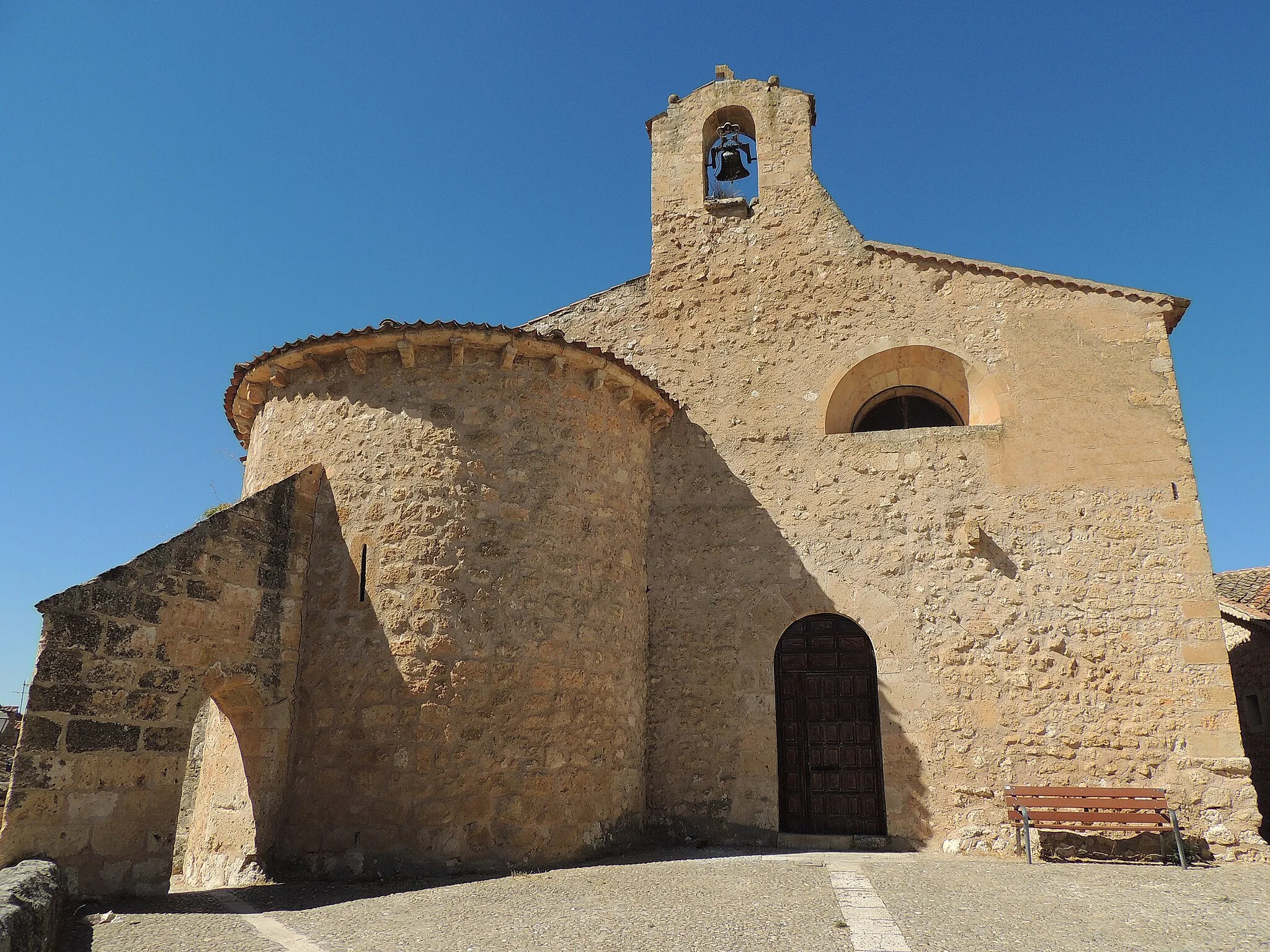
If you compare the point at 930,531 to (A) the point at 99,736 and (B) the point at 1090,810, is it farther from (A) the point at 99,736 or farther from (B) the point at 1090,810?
(A) the point at 99,736

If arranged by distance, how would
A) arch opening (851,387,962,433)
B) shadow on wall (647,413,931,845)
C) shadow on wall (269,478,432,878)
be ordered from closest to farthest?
shadow on wall (269,478,432,878) → shadow on wall (647,413,931,845) → arch opening (851,387,962,433)

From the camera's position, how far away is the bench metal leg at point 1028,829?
703 centimetres

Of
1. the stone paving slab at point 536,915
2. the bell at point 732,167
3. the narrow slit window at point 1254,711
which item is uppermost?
the bell at point 732,167

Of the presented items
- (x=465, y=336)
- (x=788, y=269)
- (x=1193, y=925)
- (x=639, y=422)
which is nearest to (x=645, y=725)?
(x=639, y=422)

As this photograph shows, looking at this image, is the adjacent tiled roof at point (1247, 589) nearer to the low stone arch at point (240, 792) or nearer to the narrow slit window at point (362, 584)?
the narrow slit window at point (362, 584)

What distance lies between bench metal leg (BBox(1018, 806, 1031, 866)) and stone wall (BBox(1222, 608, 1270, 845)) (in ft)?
18.2

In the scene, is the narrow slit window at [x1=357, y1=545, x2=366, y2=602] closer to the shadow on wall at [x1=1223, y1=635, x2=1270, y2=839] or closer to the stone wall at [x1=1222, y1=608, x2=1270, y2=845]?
the stone wall at [x1=1222, y1=608, x2=1270, y2=845]

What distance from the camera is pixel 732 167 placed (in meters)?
11.0

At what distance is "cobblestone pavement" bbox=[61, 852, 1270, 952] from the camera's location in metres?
4.58

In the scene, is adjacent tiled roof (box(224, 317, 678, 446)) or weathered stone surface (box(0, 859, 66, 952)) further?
adjacent tiled roof (box(224, 317, 678, 446))

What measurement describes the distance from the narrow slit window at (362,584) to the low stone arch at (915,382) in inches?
197

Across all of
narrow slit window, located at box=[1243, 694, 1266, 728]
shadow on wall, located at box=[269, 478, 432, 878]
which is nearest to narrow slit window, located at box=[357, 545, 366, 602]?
shadow on wall, located at box=[269, 478, 432, 878]

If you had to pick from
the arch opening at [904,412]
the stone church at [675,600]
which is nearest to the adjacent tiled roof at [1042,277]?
the stone church at [675,600]

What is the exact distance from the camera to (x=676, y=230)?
417 inches
